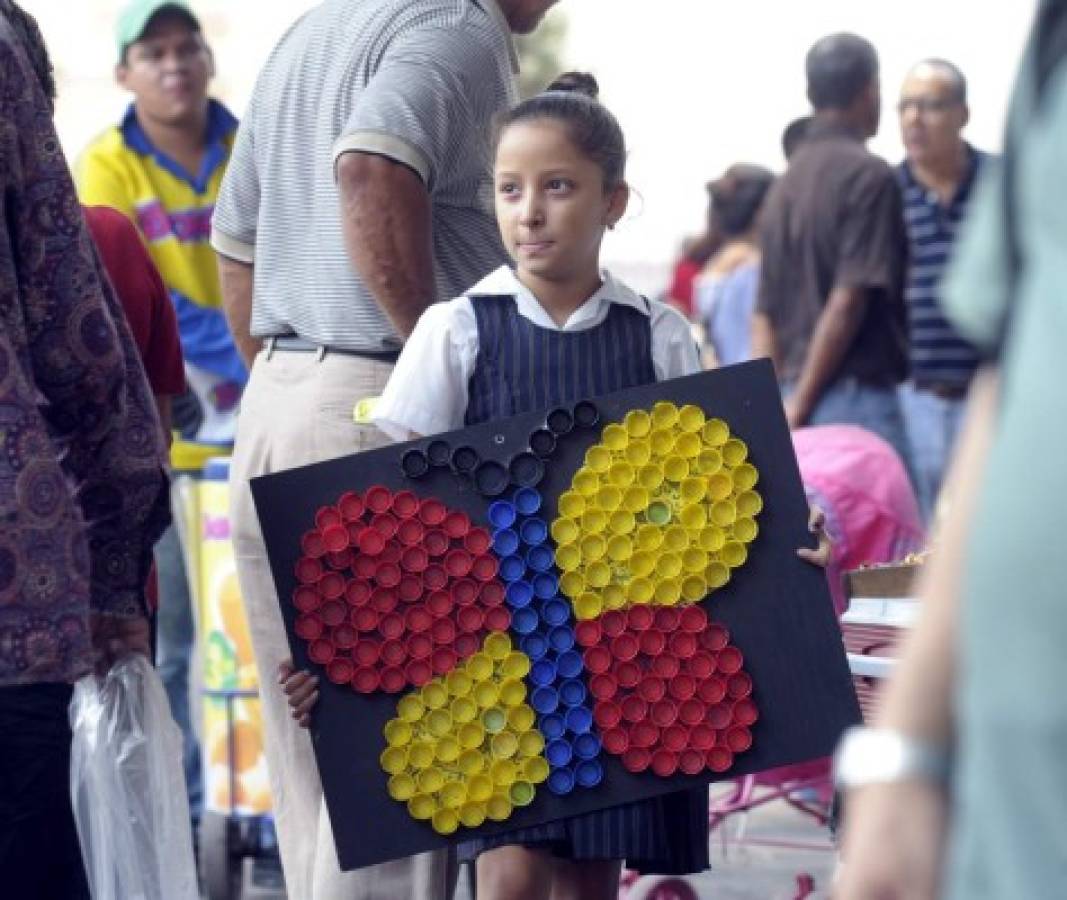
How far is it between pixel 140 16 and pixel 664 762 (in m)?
3.81

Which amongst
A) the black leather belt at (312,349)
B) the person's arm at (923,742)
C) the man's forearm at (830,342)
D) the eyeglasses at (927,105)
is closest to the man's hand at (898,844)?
the person's arm at (923,742)

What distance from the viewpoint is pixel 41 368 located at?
3.45 meters

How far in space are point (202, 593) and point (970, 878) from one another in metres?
4.67

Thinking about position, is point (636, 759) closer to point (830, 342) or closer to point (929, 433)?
point (830, 342)

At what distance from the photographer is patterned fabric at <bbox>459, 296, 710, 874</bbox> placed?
13.1 feet

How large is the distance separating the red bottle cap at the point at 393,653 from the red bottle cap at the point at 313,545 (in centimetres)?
16

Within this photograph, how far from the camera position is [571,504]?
3.80 metres

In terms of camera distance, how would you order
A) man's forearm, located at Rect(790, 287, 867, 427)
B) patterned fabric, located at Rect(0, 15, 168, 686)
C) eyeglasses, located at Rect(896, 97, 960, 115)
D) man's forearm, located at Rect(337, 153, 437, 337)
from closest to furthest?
patterned fabric, located at Rect(0, 15, 168, 686), man's forearm, located at Rect(337, 153, 437, 337), man's forearm, located at Rect(790, 287, 867, 427), eyeglasses, located at Rect(896, 97, 960, 115)

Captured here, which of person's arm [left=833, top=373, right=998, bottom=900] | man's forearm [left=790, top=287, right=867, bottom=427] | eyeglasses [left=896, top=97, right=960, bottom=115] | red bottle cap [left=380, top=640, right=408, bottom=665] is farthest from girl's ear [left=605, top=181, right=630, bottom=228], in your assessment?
eyeglasses [left=896, top=97, right=960, bottom=115]

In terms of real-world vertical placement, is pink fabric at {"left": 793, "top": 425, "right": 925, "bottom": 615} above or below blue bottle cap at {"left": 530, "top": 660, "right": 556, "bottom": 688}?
above

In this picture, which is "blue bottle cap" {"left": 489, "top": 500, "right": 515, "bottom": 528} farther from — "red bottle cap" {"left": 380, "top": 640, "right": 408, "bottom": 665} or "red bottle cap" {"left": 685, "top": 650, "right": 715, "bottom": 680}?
"red bottle cap" {"left": 685, "top": 650, "right": 715, "bottom": 680}

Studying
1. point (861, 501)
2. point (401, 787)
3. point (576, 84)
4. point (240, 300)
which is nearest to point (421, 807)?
point (401, 787)

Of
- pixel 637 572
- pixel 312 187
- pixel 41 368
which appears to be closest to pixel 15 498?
pixel 41 368

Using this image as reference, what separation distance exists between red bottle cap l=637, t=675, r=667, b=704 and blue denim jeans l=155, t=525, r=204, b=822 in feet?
9.79
